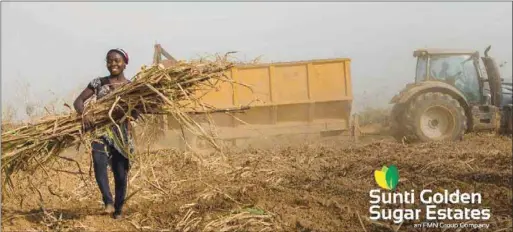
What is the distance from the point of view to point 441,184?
5078 millimetres

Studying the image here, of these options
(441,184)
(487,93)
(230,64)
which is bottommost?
(441,184)

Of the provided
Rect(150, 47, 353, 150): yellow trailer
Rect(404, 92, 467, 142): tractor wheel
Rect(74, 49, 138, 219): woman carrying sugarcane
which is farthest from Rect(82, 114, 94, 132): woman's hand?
Result: Rect(404, 92, 467, 142): tractor wheel

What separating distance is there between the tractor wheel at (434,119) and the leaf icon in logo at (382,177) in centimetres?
387

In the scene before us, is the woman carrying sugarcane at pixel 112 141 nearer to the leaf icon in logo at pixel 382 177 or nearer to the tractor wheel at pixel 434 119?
the leaf icon in logo at pixel 382 177

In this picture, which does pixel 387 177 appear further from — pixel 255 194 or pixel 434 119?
pixel 434 119

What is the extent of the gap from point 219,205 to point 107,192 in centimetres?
101

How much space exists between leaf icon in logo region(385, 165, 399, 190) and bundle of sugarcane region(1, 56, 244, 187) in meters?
2.24

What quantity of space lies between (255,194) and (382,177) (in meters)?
1.67

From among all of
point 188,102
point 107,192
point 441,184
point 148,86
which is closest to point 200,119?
point 188,102

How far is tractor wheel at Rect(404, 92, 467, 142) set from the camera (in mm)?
9656

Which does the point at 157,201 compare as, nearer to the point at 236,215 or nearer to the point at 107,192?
the point at 107,192

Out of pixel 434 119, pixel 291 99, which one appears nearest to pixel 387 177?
pixel 291 99

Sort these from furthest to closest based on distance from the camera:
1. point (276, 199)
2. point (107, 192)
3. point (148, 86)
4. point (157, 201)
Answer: point (157, 201)
point (276, 199)
point (107, 192)
point (148, 86)

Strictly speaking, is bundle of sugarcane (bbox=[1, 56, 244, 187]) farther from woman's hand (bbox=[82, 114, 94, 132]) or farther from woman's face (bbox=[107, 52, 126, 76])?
woman's face (bbox=[107, 52, 126, 76])
